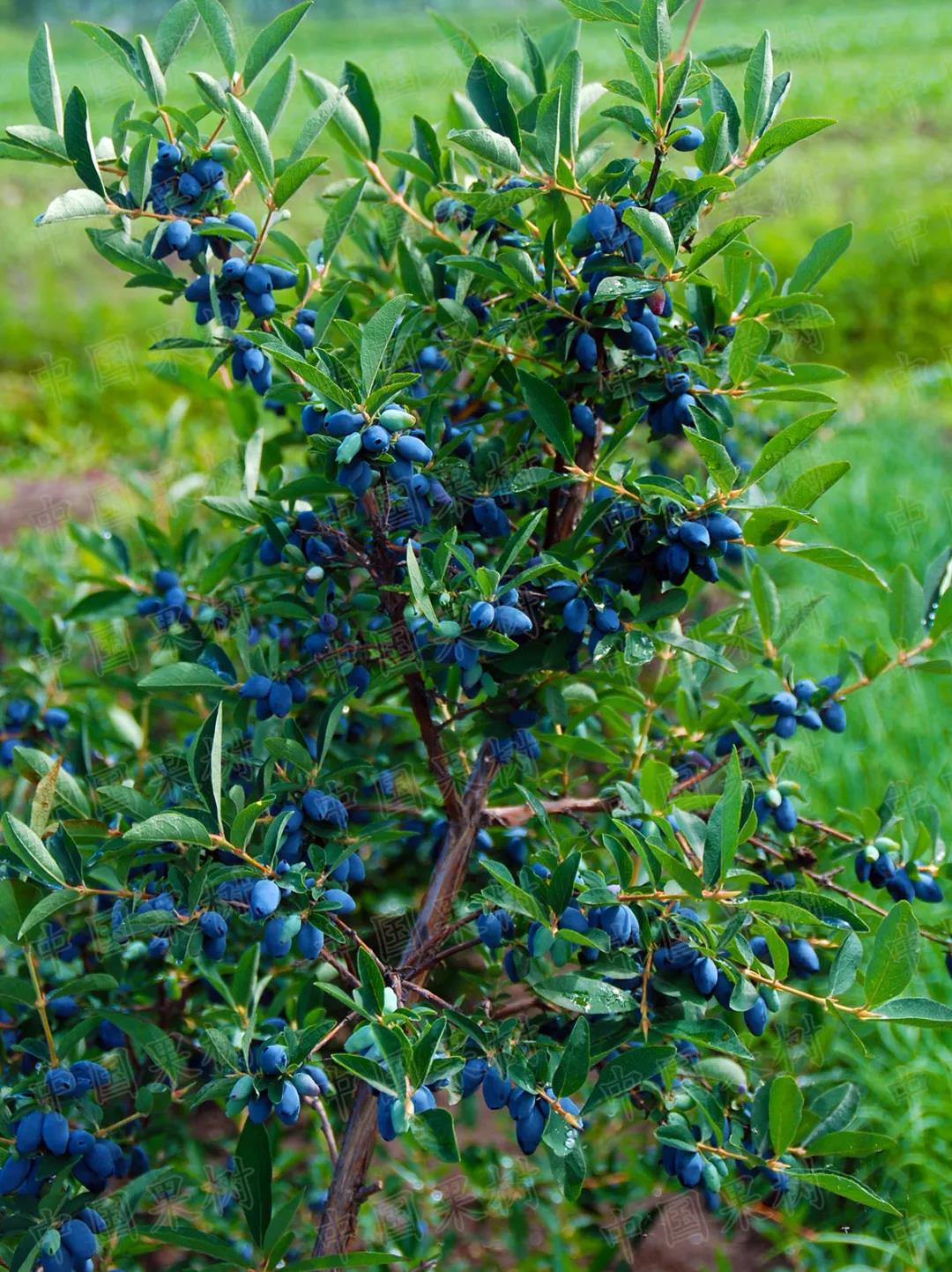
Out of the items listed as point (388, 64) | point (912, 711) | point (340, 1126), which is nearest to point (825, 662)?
point (912, 711)

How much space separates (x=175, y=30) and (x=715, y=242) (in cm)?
35

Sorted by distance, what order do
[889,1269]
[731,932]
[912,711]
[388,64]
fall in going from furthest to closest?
[388,64]
[912,711]
[889,1269]
[731,932]

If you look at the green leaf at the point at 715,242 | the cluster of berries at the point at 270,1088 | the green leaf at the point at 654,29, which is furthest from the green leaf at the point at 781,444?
the cluster of berries at the point at 270,1088

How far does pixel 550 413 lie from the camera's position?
702 millimetres

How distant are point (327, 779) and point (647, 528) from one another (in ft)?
0.85

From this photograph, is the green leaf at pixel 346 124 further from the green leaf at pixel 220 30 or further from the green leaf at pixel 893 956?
the green leaf at pixel 893 956

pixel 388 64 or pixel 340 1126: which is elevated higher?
pixel 388 64

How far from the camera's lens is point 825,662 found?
2250 millimetres

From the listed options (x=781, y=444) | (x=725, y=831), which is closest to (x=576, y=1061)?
(x=725, y=831)

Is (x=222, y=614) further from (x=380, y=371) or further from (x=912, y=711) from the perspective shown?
(x=912, y=711)

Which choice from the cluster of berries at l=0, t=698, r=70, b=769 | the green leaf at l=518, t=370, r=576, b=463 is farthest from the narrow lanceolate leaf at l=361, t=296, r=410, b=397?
the cluster of berries at l=0, t=698, r=70, b=769

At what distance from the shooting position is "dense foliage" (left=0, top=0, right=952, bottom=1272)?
0.63 metres

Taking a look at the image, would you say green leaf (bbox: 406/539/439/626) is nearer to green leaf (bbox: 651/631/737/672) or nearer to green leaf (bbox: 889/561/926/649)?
green leaf (bbox: 651/631/737/672)

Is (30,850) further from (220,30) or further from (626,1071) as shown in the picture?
(220,30)
